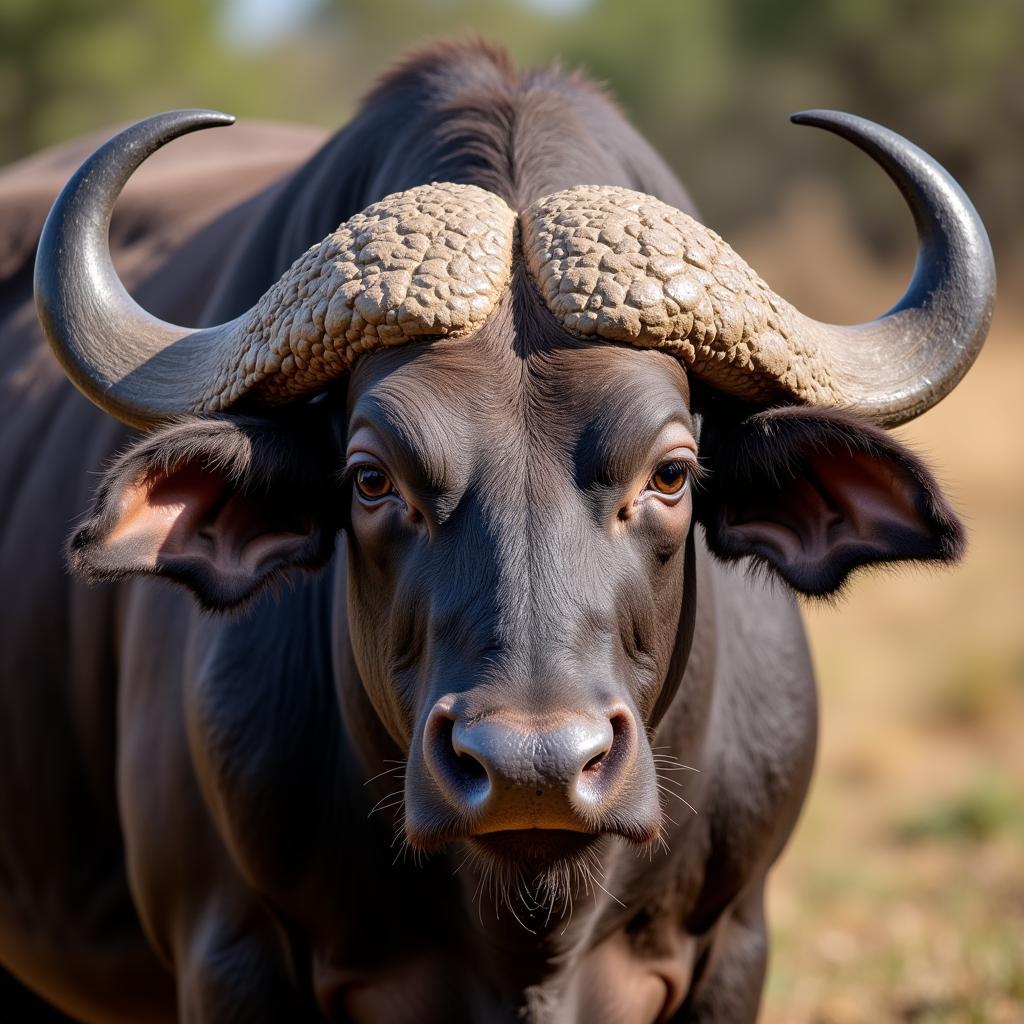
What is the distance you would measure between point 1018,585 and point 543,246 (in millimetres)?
11477

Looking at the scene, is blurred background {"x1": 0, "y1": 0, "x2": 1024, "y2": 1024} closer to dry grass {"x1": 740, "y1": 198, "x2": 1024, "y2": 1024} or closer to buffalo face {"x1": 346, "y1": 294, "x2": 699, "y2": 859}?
dry grass {"x1": 740, "y1": 198, "x2": 1024, "y2": 1024}

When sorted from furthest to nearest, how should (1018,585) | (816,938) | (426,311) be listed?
(1018,585) → (816,938) → (426,311)

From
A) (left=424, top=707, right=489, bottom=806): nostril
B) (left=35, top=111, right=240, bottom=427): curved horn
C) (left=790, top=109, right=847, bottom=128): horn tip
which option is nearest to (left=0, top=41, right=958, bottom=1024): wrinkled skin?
(left=424, top=707, right=489, bottom=806): nostril

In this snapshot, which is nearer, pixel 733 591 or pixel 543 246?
pixel 543 246

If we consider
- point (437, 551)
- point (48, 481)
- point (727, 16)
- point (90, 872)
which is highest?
point (437, 551)

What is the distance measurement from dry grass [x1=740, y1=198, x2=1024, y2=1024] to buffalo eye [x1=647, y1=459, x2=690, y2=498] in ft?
1.56

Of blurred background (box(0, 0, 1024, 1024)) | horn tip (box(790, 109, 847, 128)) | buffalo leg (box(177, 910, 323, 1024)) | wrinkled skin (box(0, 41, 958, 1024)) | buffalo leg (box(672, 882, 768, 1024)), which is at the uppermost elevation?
horn tip (box(790, 109, 847, 128))

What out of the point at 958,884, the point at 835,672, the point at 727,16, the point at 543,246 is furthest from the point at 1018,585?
the point at 727,16

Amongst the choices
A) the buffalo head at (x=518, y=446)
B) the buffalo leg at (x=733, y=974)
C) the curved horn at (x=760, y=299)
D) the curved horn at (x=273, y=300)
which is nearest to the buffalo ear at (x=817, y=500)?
the buffalo head at (x=518, y=446)

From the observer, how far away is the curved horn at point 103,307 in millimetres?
3559

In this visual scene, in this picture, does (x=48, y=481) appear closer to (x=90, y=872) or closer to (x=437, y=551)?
(x=90, y=872)

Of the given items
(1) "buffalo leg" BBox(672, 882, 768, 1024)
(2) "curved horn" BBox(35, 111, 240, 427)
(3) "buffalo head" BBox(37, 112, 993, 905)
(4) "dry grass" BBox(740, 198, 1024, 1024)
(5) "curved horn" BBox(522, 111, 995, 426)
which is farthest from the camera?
(4) "dry grass" BBox(740, 198, 1024, 1024)

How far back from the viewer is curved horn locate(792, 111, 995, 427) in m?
3.64

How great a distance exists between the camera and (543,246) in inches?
130
